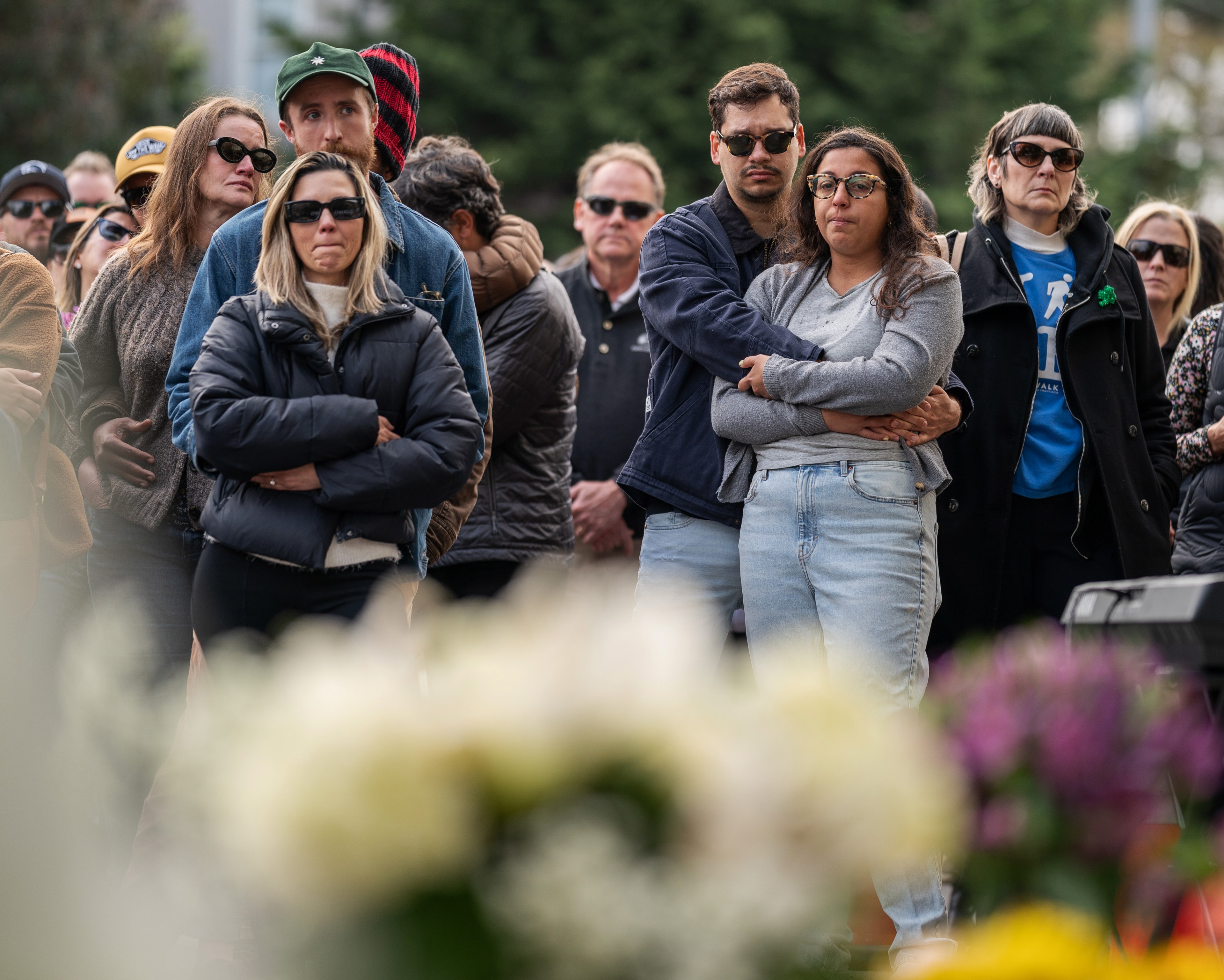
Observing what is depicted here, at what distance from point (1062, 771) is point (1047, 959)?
0.27 m

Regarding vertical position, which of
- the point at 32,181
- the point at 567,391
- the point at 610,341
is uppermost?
the point at 32,181

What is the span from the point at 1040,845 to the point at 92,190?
6312 millimetres

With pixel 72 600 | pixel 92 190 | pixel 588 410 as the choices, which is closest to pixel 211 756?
pixel 72 600

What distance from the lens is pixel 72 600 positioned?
181 inches

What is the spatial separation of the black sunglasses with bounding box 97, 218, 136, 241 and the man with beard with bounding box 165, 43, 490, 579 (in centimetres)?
154

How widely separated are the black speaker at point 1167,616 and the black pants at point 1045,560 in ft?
7.41

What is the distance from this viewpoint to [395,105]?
4.23m

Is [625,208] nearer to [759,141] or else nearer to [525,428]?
[525,428]

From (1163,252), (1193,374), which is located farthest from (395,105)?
(1163,252)

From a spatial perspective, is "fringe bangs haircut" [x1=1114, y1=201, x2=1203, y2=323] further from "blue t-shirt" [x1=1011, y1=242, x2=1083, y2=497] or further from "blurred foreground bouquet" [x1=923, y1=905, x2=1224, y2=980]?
"blurred foreground bouquet" [x1=923, y1=905, x2=1224, y2=980]

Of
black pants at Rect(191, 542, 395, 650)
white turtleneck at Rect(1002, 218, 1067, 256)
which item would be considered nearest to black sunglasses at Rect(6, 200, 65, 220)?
black pants at Rect(191, 542, 395, 650)

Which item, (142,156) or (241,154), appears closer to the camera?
(241,154)

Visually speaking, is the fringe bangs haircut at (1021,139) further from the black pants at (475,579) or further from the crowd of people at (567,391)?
the black pants at (475,579)

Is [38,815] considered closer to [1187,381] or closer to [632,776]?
[632,776]
